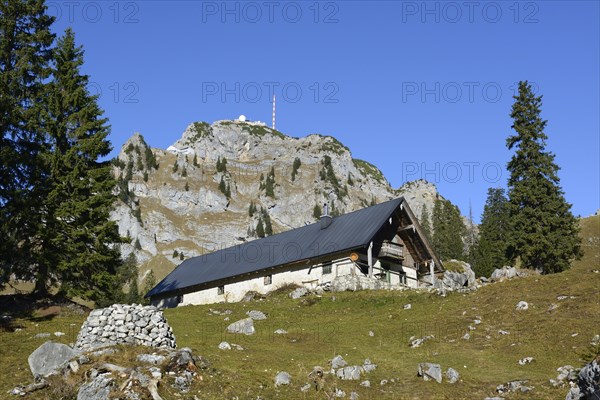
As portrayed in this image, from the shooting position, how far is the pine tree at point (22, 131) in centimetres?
3334

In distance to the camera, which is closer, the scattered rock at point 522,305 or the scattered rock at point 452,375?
the scattered rock at point 452,375

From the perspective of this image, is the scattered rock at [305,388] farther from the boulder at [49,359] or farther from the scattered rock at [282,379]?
the boulder at [49,359]

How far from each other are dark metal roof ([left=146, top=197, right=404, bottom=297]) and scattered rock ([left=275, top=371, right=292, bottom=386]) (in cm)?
2443

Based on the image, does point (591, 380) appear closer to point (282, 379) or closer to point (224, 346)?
point (282, 379)

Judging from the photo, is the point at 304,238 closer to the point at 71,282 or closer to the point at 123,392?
the point at 71,282

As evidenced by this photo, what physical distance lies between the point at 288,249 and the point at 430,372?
1251 inches

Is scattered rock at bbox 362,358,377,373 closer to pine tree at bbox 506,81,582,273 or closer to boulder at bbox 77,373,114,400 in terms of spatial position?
boulder at bbox 77,373,114,400

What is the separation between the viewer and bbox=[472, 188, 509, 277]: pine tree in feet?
227

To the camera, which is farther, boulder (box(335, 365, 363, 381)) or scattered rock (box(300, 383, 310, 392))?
boulder (box(335, 365, 363, 381))

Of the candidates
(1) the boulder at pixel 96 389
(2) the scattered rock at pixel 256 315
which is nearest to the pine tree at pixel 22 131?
(2) the scattered rock at pixel 256 315

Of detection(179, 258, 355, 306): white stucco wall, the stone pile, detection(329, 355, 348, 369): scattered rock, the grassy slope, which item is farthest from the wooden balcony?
the stone pile

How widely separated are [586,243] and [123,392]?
95.7 meters

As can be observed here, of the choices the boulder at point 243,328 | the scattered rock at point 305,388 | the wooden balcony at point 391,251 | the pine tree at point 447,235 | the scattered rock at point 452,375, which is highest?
the pine tree at point 447,235

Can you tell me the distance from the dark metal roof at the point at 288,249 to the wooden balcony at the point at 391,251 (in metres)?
2.07
